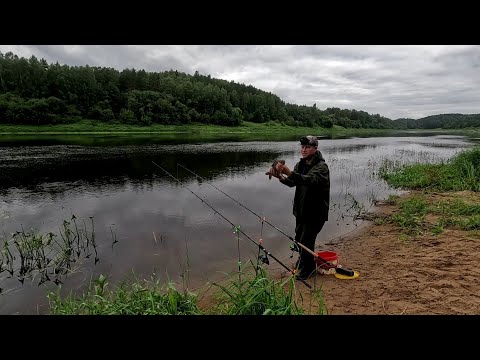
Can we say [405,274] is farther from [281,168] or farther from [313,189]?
[281,168]

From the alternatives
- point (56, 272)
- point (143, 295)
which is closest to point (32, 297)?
point (56, 272)

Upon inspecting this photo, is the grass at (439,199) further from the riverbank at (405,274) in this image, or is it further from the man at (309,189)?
the man at (309,189)

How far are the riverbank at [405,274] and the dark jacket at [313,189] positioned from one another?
1.29m

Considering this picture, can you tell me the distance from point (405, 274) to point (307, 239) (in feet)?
7.42

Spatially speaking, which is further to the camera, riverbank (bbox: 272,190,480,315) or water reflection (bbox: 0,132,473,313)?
water reflection (bbox: 0,132,473,313)

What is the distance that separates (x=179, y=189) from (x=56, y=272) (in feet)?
29.7

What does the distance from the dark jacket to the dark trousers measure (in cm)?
14

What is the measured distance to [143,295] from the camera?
5176mm

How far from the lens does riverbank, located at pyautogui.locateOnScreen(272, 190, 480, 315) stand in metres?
5.06

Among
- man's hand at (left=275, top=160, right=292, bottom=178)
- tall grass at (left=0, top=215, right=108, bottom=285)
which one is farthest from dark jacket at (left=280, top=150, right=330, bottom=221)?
tall grass at (left=0, top=215, right=108, bottom=285)

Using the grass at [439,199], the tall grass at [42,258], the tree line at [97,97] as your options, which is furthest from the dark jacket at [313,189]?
the tree line at [97,97]

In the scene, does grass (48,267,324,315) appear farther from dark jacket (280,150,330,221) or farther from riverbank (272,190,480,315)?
dark jacket (280,150,330,221)

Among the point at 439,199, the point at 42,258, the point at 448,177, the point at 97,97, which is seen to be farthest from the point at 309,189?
the point at 97,97
